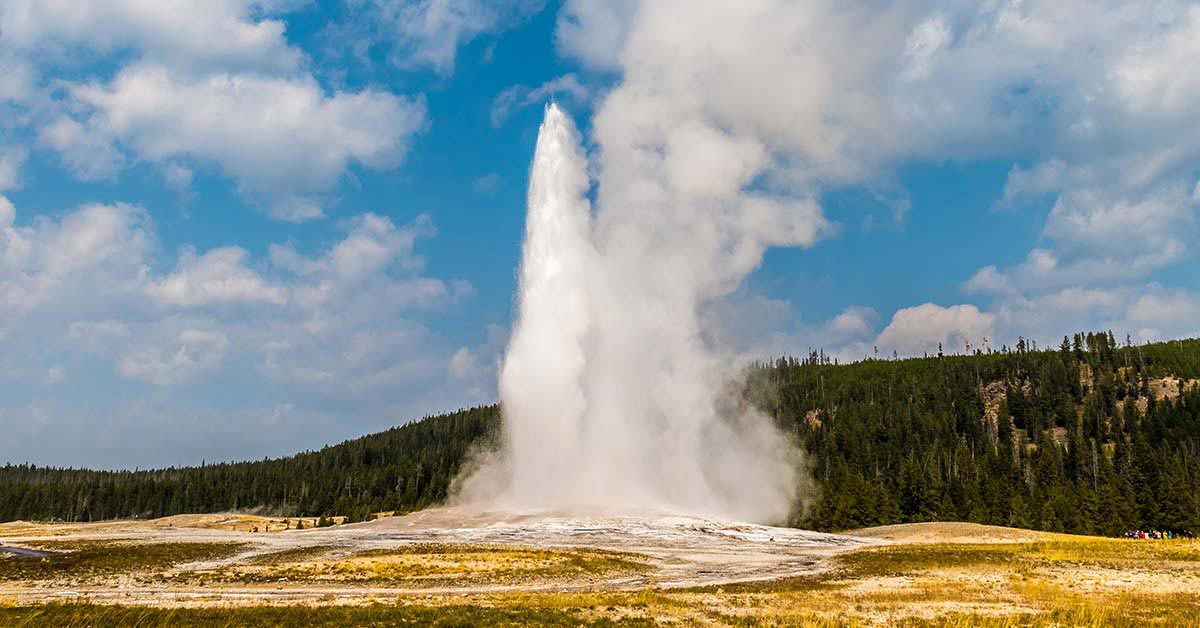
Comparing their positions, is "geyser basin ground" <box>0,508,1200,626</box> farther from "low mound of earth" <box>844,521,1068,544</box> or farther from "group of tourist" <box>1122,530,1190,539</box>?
"group of tourist" <box>1122,530,1190,539</box>

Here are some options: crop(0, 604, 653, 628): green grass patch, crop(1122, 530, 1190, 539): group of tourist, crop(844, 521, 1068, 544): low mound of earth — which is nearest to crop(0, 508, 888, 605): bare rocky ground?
crop(844, 521, 1068, 544): low mound of earth

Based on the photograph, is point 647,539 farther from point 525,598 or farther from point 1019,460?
point 1019,460

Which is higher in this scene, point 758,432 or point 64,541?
point 758,432

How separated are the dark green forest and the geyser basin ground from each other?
31.6 m

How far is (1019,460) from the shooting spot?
134250 millimetres

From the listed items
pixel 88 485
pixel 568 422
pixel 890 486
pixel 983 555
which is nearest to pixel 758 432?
pixel 890 486

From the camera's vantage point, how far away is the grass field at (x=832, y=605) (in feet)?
68.2

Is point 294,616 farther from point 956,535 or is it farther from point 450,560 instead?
point 956,535

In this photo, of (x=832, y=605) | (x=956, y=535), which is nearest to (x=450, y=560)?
(x=832, y=605)

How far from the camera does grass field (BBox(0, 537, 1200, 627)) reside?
20797 mm

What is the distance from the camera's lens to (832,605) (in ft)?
81.6

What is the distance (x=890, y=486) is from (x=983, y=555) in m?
58.9

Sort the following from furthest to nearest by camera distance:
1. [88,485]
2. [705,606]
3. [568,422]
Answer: [88,485] < [568,422] < [705,606]

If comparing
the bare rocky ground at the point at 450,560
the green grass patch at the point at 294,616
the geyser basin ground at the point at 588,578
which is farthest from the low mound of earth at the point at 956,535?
the green grass patch at the point at 294,616
